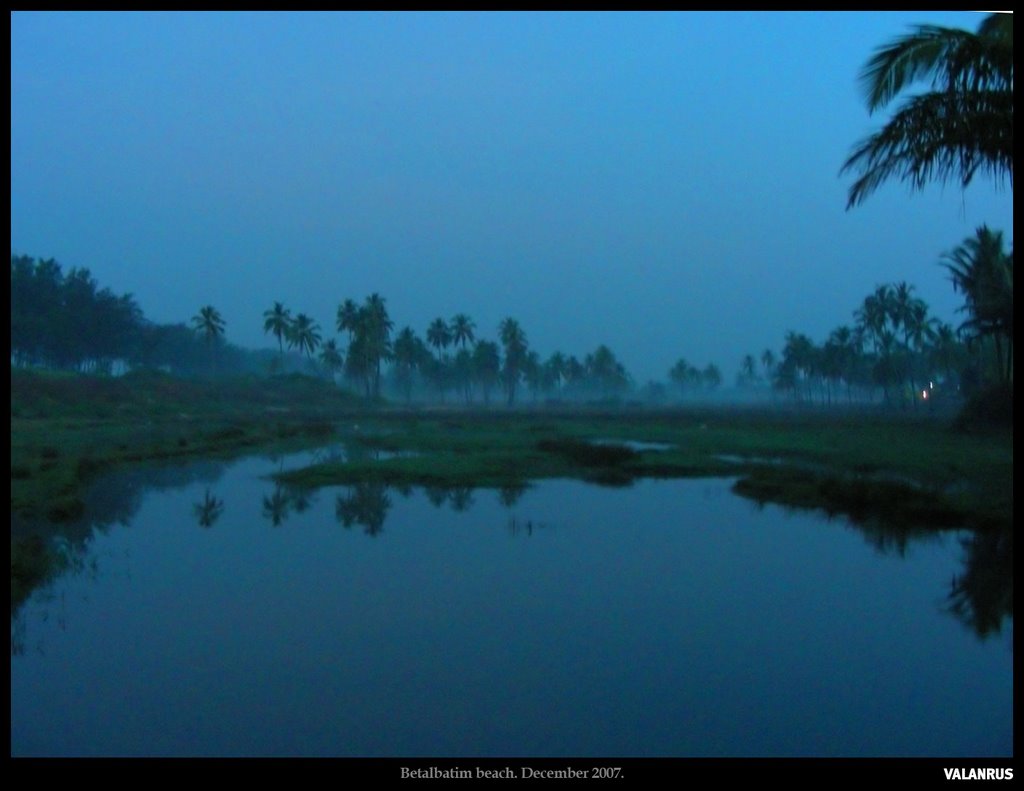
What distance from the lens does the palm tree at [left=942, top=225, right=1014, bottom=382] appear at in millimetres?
31109

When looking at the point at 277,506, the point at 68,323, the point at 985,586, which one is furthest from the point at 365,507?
the point at 68,323

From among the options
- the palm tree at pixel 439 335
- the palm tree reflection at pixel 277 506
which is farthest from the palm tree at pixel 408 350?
the palm tree reflection at pixel 277 506

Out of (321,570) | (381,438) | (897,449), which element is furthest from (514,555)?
(381,438)

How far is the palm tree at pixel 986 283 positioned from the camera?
31109 mm

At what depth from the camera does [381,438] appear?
38312mm

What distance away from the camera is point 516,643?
333 inches

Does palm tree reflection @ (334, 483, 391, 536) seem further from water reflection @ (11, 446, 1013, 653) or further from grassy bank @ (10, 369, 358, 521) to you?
grassy bank @ (10, 369, 358, 521)

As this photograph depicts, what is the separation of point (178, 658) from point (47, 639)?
1.77 meters

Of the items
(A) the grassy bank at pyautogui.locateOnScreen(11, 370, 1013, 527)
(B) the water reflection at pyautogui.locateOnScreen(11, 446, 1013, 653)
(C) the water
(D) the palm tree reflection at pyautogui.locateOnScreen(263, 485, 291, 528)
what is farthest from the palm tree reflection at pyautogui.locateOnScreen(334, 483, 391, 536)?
(A) the grassy bank at pyautogui.locateOnScreen(11, 370, 1013, 527)

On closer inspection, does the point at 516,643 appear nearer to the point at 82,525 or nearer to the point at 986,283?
the point at 82,525

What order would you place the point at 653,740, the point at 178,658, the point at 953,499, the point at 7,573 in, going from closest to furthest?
the point at 653,740, the point at 178,658, the point at 7,573, the point at 953,499

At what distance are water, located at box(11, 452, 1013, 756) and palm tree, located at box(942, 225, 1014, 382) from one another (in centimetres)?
2134

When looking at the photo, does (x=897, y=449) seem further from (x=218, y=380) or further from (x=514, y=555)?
(x=218, y=380)

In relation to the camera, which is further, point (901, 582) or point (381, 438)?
point (381, 438)
